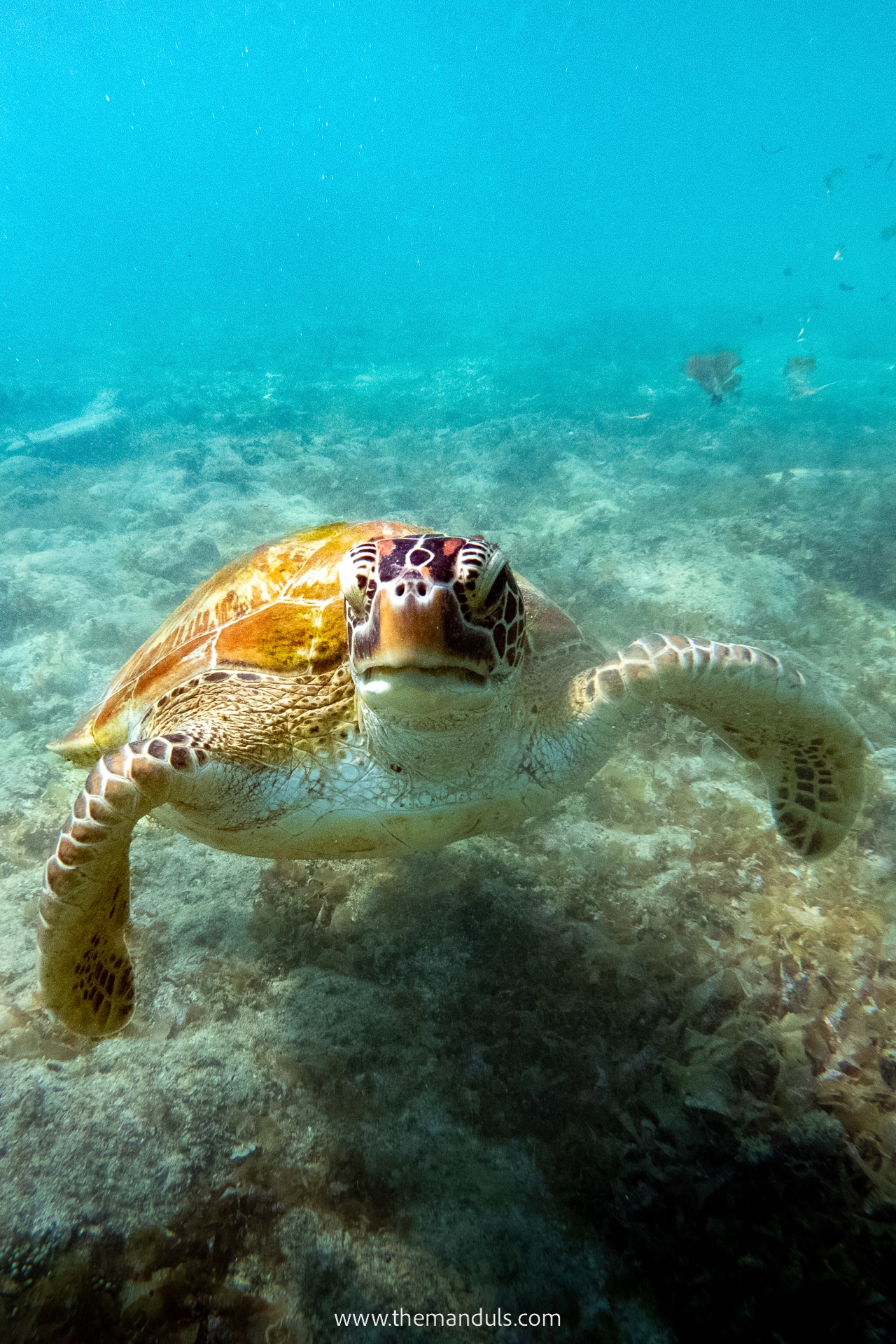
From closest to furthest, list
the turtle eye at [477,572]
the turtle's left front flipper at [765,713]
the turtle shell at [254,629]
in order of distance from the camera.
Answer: the turtle eye at [477,572] < the turtle's left front flipper at [765,713] < the turtle shell at [254,629]

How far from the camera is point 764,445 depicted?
8664 millimetres

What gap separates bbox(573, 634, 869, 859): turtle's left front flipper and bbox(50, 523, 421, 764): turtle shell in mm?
1032

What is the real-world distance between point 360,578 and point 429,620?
0.28m

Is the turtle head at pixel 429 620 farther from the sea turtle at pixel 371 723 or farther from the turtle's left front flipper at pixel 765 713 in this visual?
the turtle's left front flipper at pixel 765 713

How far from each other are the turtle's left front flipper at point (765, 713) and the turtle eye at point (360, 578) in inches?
38.3

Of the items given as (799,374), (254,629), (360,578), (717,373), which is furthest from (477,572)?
(799,374)

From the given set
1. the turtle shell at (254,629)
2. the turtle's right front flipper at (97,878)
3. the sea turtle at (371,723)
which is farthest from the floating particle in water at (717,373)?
the turtle's right front flipper at (97,878)

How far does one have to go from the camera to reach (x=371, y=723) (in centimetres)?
183

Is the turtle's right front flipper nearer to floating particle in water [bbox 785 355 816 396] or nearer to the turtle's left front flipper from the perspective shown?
the turtle's left front flipper

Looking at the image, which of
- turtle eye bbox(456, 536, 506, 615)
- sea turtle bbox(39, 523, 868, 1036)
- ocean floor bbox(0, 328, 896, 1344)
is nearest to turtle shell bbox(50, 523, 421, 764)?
sea turtle bbox(39, 523, 868, 1036)

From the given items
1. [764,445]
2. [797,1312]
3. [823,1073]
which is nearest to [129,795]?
[797,1312]

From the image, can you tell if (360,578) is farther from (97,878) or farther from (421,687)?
(97,878)

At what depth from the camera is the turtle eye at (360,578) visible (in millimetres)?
1523

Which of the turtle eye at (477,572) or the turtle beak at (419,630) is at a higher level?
the turtle eye at (477,572)
